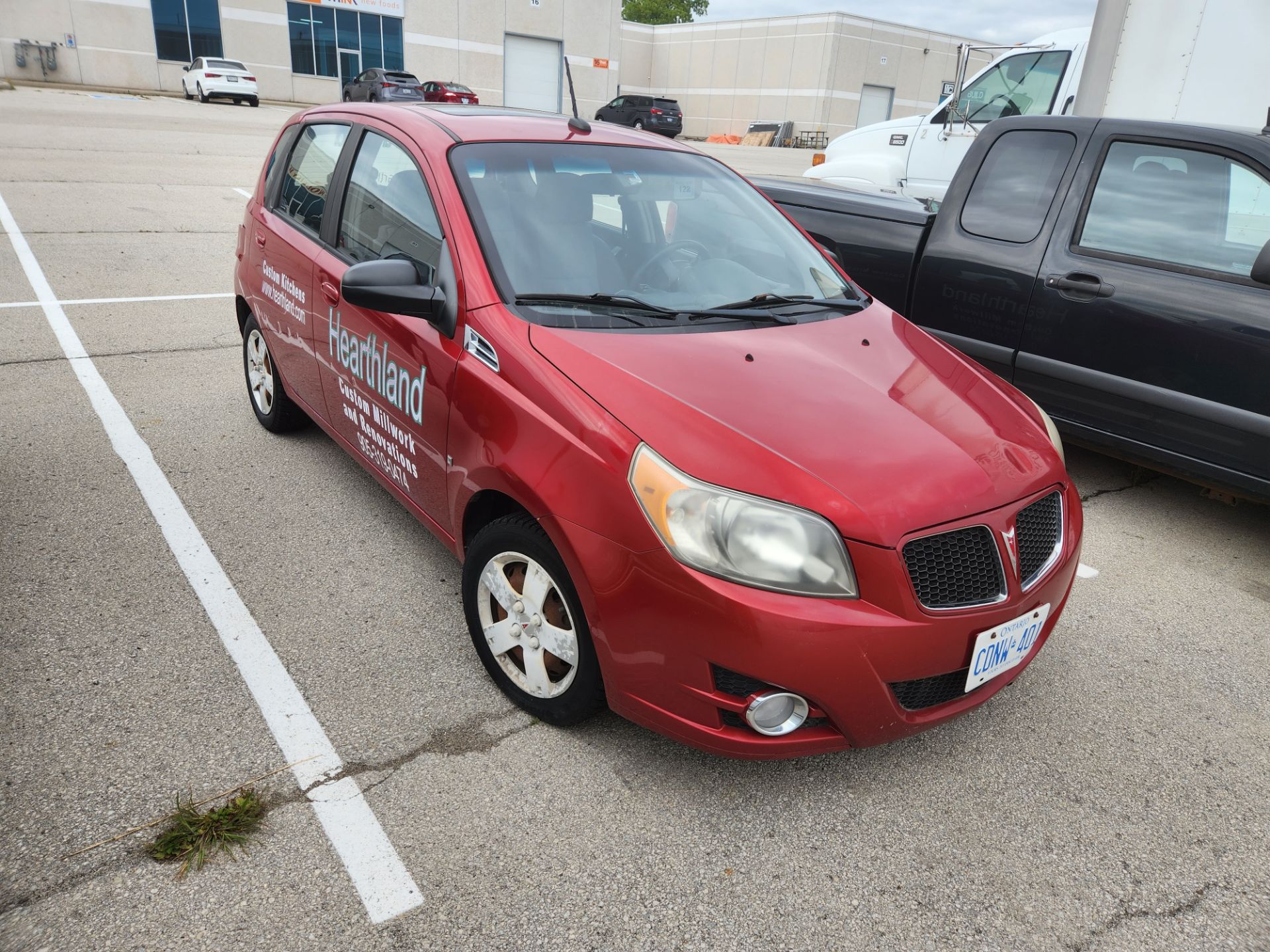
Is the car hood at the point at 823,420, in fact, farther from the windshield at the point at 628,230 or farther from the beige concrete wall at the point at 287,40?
the beige concrete wall at the point at 287,40

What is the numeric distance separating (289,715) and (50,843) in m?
0.65

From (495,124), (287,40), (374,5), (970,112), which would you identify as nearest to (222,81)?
(287,40)

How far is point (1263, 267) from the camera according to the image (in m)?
3.47

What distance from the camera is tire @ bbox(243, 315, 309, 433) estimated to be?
14.4 ft

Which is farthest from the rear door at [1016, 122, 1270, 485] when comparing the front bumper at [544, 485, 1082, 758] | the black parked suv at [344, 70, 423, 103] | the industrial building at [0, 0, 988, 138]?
the black parked suv at [344, 70, 423, 103]

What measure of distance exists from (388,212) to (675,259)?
1074mm

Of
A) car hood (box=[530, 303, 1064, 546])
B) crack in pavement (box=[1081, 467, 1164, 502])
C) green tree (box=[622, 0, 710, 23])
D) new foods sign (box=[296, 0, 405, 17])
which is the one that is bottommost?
crack in pavement (box=[1081, 467, 1164, 502])

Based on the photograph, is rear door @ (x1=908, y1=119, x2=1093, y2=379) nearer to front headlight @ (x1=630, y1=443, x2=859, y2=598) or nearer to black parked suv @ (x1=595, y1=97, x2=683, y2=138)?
front headlight @ (x1=630, y1=443, x2=859, y2=598)

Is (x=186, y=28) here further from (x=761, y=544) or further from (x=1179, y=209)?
(x=761, y=544)

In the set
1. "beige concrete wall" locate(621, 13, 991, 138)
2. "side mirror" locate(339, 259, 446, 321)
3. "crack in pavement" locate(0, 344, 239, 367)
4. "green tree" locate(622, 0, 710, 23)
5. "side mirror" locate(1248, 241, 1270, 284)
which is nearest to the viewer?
"side mirror" locate(339, 259, 446, 321)

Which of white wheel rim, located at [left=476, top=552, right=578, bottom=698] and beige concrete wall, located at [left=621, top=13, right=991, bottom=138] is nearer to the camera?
white wheel rim, located at [left=476, top=552, right=578, bottom=698]

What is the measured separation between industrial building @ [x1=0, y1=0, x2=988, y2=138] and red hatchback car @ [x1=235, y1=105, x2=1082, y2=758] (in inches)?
948

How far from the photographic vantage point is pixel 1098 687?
9.75 ft

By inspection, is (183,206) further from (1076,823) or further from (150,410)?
(1076,823)
